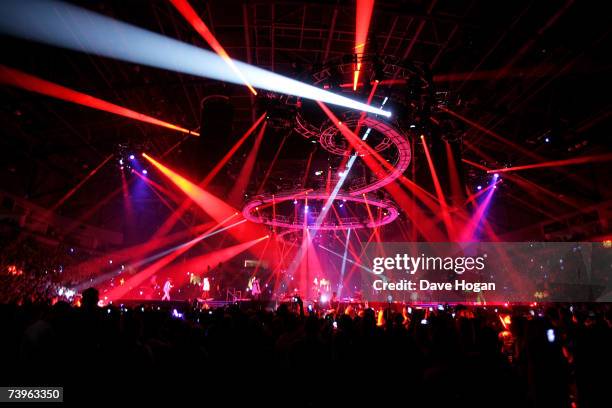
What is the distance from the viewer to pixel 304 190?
563 inches

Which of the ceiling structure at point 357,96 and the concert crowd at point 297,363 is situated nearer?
the concert crowd at point 297,363

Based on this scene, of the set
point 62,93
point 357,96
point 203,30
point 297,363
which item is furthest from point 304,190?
point 297,363

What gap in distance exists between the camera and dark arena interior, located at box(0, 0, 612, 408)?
4051 millimetres

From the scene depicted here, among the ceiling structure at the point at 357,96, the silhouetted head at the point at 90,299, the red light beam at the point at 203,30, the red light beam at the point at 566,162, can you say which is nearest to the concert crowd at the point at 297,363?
the silhouetted head at the point at 90,299

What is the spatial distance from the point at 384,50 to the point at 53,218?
1444 cm

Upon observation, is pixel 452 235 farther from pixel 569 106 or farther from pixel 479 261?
pixel 569 106

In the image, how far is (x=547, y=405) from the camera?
3537 mm

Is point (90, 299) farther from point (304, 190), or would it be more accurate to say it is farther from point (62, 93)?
point (304, 190)

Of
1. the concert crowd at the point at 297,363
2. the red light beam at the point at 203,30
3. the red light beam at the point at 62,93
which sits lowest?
the concert crowd at the point at 297,363

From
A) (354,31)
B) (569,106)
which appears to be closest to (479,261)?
(569,106)

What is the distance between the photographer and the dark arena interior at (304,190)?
405 cm

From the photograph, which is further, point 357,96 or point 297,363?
point 357,96

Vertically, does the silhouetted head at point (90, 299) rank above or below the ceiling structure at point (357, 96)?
below

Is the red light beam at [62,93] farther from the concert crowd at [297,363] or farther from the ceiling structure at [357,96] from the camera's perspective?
the concert crowd at [297,363]
